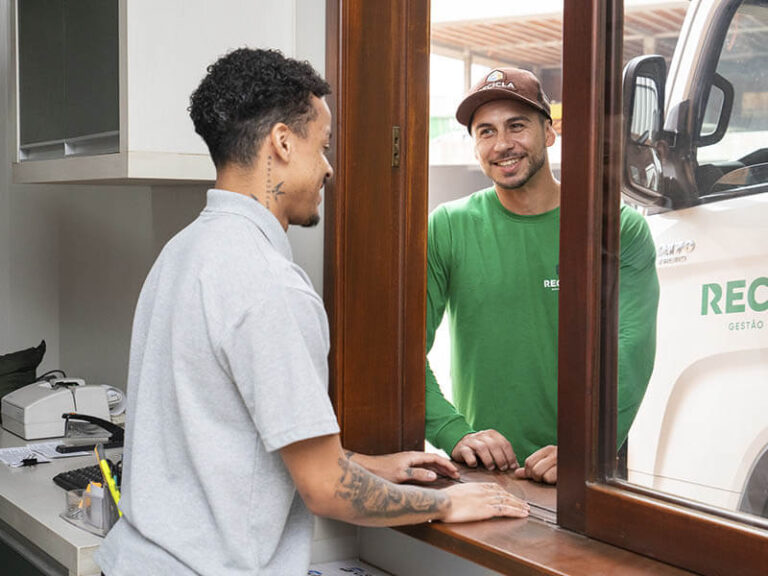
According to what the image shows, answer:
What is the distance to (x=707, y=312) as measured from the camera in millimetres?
1406

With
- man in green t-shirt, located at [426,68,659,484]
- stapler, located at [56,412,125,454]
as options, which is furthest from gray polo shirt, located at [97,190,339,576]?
stapler, located at [56,412,125,454]

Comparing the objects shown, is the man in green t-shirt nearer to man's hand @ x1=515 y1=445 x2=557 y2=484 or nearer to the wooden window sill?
man's hand @ x1=515 y1=445 x2=557 y2=484

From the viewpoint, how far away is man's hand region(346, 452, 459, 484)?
6.03ft

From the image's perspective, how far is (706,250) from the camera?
4.79 ft

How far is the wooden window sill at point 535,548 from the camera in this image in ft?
4.50

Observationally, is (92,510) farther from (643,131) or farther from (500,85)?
(500,85)

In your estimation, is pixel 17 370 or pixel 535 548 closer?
pixel 535 548

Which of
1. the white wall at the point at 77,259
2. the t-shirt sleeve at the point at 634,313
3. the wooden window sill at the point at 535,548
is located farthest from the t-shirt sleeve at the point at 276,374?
the white wall at the point at 77,259

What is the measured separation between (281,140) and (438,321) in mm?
1116

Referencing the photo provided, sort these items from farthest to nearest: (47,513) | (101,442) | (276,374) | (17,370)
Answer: (17,370)
(101,442)
(47,513)
(276,374)

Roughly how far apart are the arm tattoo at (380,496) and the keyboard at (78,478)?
34.4 inches

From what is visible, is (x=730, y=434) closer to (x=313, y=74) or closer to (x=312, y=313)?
(x=312, y=313)

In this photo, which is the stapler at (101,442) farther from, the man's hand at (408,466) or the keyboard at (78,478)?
the man's hand at (408,466)

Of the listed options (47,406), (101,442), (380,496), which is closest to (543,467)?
(380,496)
